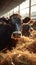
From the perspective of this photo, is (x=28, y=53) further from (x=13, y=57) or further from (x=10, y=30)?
(x=10, y=30)

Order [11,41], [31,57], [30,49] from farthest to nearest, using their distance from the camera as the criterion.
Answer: [11,41] < [30,49] < [31,57]

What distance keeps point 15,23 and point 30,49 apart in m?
0.88

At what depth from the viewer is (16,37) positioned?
75.9 inches

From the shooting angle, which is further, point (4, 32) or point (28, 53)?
→ point (4, 32)

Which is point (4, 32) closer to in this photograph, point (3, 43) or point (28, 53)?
point (3, 43)

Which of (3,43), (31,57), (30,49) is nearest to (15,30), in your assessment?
(3,43)

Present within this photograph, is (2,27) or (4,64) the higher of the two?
(2,27)

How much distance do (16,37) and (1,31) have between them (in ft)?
0.63

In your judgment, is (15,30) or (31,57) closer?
(31,57)

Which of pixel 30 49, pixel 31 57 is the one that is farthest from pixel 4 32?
pixel 31 57

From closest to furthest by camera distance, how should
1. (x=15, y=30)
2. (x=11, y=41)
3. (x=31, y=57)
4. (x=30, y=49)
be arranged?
(x=31, y=57)
(x=30, y=49)
(x=11, y=41)
(x=15, y=30)

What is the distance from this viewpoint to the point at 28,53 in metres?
1.18

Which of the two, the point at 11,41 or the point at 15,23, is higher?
the point at 15,23

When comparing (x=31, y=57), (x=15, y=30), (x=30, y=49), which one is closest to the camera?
(x=31, y=57)
